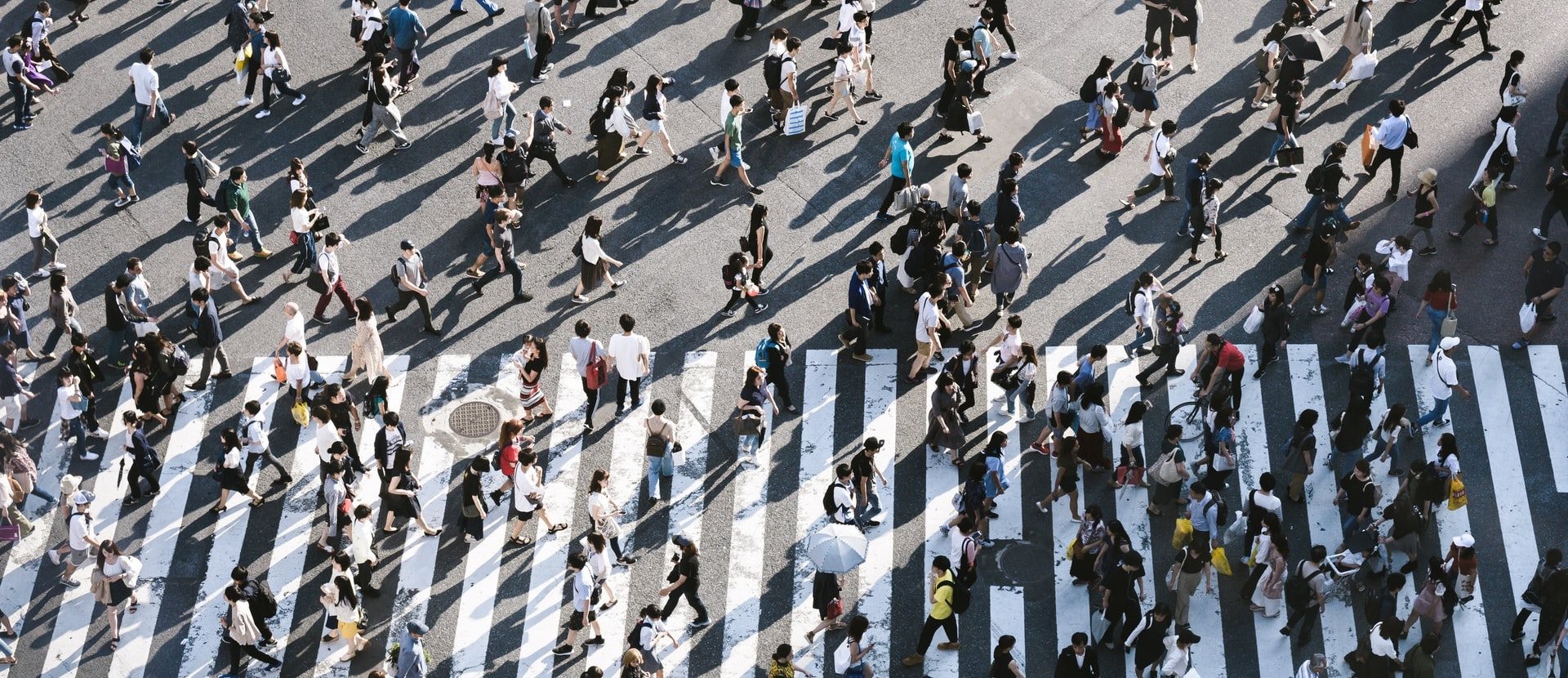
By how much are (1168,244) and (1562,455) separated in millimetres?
6335

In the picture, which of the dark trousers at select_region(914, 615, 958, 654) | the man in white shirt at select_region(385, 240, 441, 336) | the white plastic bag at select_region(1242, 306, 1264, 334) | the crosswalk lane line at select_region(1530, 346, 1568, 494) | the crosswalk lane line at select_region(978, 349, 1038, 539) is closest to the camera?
→ the dark trousers at select_region(914, 615, 958, 654)

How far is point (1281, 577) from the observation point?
21.9 m

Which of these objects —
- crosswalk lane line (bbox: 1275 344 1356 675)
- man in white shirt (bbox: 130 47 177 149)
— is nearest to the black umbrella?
crosswalk lane line (bbox: 1275 344 1356 675)

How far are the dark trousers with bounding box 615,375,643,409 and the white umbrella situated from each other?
4.62 metres

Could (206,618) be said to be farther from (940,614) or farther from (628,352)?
(940,614)

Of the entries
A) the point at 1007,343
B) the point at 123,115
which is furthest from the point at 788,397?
the point at 123,115

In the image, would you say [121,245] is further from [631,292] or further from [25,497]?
[631,292]

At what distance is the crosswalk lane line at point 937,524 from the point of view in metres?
22.0

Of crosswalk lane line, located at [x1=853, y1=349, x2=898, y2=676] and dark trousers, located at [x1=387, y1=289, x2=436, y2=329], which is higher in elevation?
dark trousers, located at [x1=387, y1=289, x2=436, y2=329]

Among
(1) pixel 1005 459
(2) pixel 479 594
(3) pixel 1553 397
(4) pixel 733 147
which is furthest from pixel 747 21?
(3) pixel 1553 397

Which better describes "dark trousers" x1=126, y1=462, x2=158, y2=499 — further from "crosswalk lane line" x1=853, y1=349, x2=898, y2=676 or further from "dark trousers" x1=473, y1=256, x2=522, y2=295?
"crosswalk lane line" x1=853, y1=349, x2=898, y2=676

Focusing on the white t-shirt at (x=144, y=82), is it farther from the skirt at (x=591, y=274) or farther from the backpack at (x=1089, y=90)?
the backpack at (x=1089, y=90)

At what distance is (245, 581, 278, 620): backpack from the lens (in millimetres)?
21750

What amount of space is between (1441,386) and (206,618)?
16.1 m
